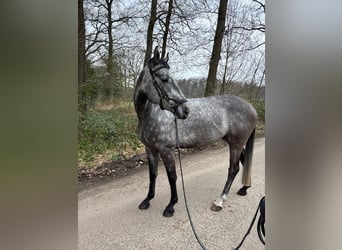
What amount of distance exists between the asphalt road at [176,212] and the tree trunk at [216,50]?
0.24 m

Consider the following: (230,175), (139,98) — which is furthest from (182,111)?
(230,175)

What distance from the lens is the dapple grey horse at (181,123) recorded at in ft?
3.33

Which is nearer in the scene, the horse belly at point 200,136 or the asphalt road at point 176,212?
the asphalt road at point 176,212

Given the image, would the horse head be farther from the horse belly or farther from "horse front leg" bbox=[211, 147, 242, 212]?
"horse front leg" bbox=[211, 147, 242, 212]

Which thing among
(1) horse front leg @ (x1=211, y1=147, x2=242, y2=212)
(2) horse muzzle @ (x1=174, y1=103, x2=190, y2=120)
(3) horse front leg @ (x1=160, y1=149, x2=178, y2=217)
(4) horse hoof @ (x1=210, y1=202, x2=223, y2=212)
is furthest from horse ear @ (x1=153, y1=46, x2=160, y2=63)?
(4) horse hoof @ (x1=210, y1=202, x2=223, y2=212)

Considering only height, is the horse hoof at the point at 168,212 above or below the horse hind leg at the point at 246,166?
below

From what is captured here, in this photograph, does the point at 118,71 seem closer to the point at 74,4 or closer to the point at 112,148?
the point at 112,148

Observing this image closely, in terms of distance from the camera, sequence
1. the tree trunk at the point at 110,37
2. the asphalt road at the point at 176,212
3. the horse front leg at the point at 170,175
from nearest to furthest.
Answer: the asphalt road at the point at 176,212 < the horse front leg at the point at 170,175 < the tree trunk at the point at 110,37

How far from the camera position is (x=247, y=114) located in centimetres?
104

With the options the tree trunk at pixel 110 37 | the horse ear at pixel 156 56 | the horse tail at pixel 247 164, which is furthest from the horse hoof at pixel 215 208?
the tree trunk at pixel 110 37

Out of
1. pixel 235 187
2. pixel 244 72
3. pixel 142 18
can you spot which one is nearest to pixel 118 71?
pixel 142 18

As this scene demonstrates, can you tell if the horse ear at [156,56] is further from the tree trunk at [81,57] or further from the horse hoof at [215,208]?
the horse hoof at [215,208]

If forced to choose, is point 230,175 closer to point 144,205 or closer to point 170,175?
point 170,175

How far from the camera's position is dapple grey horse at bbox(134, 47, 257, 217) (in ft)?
3.33
